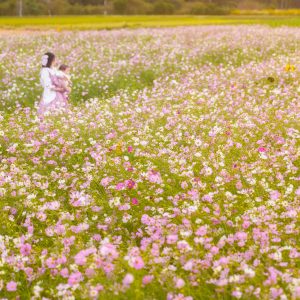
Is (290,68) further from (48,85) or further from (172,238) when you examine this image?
(172,238)

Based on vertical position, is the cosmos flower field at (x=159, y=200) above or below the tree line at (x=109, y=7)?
below

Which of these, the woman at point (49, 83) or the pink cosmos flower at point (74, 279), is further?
the woman at point (49, 83)

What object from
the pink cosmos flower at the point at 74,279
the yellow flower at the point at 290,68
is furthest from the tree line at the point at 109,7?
the pink cosmos flower at the point at 74,279

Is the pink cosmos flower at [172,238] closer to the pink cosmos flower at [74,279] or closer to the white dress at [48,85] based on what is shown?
the pink cosmos flower at [74,279]

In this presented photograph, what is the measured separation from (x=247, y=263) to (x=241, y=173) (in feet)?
6.24

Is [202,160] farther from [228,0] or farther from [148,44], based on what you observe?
[228,0]

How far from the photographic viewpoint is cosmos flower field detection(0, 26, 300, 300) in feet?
12.8

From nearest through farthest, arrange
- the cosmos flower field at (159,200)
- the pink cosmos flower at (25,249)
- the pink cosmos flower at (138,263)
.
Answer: the pink cosmos flower at (138,263)
the cosmos flower field at (159,200)
the pink cosmos flower at (25,249)

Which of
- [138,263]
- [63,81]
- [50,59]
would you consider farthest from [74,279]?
[50,59]

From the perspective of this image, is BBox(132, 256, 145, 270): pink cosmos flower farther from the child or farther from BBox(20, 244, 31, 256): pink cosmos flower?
the child

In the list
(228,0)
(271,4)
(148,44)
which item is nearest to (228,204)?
(148,44)

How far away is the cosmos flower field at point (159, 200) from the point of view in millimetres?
3889

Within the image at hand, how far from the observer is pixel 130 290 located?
3.74 m

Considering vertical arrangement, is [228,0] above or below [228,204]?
above
